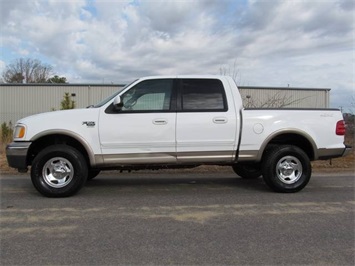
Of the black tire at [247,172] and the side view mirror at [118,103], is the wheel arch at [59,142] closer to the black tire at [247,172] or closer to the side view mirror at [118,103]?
the side view mirror at [118,103]

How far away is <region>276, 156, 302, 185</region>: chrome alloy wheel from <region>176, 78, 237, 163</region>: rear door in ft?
3.11

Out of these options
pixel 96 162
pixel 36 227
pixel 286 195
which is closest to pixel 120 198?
pixel 96 162

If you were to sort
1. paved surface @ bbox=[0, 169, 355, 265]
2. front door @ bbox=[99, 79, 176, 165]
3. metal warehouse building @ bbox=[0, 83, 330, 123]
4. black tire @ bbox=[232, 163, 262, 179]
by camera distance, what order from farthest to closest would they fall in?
metal warehouse building @ bbox=[0, 83, 330, 123] → black tire @ bbox=[232, 163, 262, 179] → front door @ bbox=[99, 79, 176, 165] → paved surface @ bbox=[0, 169, 355, 265]

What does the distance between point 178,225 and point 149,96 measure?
2.67 metres

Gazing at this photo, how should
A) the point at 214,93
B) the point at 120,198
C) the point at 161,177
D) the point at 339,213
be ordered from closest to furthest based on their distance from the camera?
the point at 339,213
the point at 120,198
the point at 214,93
the point at 161,177

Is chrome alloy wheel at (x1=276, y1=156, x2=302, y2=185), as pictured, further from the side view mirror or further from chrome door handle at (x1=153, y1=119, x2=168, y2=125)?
the side view mirror

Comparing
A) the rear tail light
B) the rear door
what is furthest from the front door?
the rear tail light

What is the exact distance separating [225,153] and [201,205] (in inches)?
47.6

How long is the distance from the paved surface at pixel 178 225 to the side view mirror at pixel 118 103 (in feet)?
5.04

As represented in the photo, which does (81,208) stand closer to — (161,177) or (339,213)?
(161,177)

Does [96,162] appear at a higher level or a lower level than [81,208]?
higher

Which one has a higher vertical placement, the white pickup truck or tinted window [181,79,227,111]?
tinted window [181,79,227,111]

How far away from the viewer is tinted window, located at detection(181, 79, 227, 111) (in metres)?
6.88

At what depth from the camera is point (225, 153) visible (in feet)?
22.6
